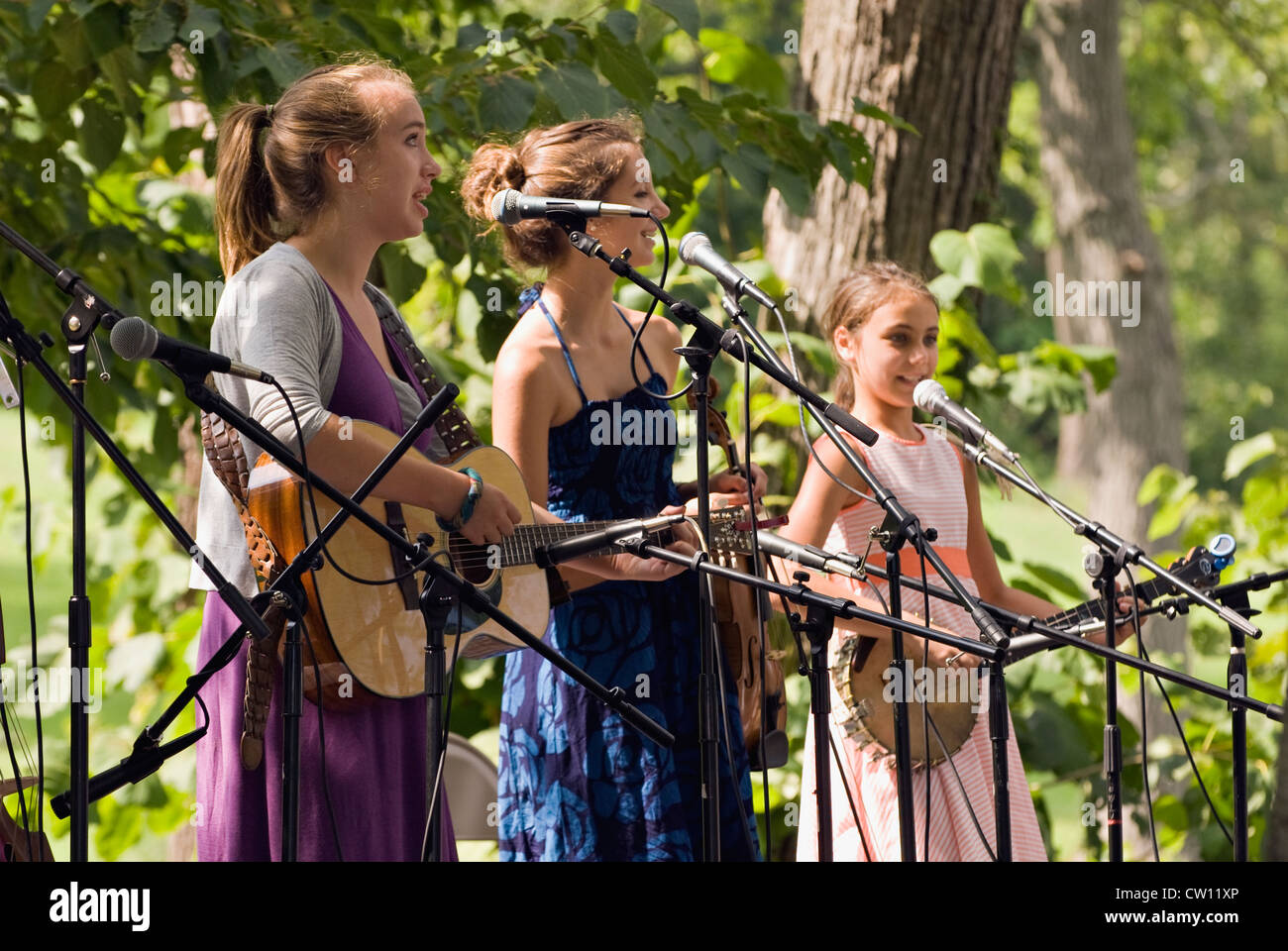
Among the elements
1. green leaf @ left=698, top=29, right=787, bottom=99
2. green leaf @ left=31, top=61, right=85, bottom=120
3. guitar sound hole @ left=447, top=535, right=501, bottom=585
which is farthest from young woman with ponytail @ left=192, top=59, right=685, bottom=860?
green leaf @ left=698, top=29, right=787, bottom=99

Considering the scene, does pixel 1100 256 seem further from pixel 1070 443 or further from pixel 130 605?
pixel 130 605

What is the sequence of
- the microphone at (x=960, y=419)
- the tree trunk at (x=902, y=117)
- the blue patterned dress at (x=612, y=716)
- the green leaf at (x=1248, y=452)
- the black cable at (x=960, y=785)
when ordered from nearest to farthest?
the microphone at (x=960, y=419)
the blue patterned dress at (x=612, y=716)
the black cable at (x=960, y=785)
the tree trunk at (x=902, y=117)
the green leaf at (x=1248, y=452)

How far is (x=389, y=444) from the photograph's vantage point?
2.64 metres

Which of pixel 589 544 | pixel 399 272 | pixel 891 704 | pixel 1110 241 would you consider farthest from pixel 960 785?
pixel 1110 241

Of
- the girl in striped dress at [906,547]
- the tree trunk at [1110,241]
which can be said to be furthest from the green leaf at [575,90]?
the tree trunk at [1110,241]

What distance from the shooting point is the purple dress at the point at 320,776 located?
8.48 ft

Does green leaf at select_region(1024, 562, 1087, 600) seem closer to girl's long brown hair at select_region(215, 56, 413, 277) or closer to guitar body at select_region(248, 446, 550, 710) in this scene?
guitar body at select_region(248, 446, 550, 710)

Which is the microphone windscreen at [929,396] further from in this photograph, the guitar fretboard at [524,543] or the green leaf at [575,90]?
the green leaf at [575,90]

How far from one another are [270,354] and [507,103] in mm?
1538

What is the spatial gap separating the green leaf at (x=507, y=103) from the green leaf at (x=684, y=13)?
477 mm

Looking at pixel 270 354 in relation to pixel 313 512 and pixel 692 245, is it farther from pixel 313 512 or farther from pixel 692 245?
pixel 692 245

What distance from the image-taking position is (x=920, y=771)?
11.3 ft

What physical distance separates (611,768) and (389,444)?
0.94 metres
